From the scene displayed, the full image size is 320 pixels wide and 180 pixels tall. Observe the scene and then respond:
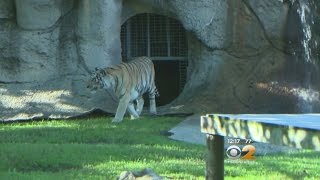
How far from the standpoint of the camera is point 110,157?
7855 millimetres

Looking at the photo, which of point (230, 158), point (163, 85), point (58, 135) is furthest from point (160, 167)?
point (163, 85)

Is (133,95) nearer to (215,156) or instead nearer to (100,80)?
(100,80)

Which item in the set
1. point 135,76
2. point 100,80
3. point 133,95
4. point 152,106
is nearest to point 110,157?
point 100,80

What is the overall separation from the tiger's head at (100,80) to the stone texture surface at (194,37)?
0.58 meters

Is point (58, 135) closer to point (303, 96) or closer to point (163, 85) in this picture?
point (303, 96)

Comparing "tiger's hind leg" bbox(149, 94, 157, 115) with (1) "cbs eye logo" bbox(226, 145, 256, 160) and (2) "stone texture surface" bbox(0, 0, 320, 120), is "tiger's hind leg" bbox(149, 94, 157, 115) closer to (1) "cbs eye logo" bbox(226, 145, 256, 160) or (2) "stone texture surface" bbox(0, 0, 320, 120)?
(2) "stone texture surface" bbox(0, 0, 320, 120)

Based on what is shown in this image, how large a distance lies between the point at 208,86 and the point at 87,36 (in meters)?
2.37

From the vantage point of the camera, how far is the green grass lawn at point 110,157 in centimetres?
686

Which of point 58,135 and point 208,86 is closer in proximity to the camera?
point 58,135

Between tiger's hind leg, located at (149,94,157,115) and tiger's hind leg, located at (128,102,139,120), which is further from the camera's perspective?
tiger's hind leg, located at (149,94,157,115)

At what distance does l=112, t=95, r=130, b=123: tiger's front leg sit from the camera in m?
11.6

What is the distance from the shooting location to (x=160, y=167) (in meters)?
7.15

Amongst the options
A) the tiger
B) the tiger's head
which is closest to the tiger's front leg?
the tiger

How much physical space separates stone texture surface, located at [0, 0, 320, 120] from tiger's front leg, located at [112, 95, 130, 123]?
0.68m
